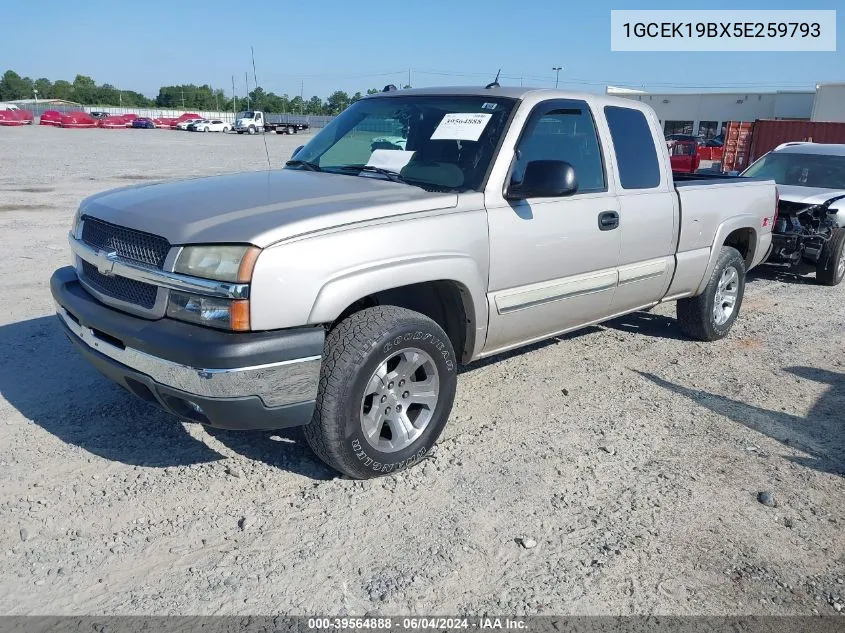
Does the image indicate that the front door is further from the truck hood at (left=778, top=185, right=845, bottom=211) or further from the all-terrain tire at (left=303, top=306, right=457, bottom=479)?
the truck hood at (left=778, top=185, right=845, bottom=211)

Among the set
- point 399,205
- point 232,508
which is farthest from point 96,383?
point 399,205

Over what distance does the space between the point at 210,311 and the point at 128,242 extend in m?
0.68

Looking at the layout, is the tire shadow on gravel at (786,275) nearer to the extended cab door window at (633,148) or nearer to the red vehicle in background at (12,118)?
the extended cab door window at (633,148)

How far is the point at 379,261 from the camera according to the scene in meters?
3.30

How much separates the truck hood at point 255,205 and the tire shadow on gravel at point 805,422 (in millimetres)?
2402

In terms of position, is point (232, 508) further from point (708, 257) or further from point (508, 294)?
point (708, 257)

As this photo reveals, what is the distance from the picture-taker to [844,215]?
8.71m

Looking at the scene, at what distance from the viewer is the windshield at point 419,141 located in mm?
4020

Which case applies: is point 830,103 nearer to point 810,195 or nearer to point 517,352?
point 810,195

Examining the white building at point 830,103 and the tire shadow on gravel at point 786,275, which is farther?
the white building at point 830,103

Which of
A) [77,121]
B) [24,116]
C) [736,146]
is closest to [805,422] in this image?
[736,146]

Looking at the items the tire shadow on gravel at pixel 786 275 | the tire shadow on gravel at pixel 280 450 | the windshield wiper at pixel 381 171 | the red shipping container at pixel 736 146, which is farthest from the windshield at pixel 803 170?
the red shipping container at pixel 736 146

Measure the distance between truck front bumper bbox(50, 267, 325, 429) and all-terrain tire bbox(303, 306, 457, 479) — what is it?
115mm

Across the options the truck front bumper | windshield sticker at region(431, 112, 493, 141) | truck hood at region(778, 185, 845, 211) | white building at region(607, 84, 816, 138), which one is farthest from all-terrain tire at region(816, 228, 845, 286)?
white building at region(607, 84, 816, 138)
